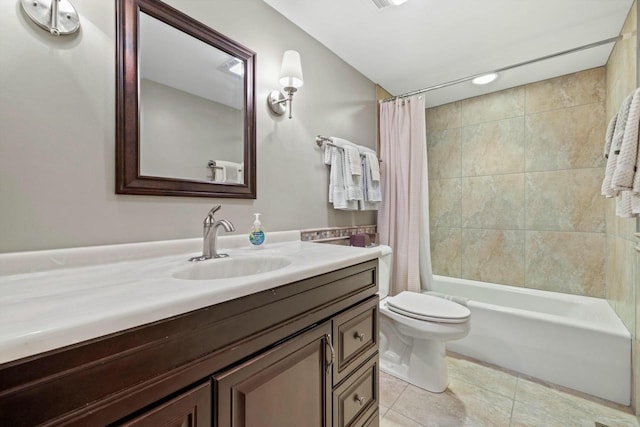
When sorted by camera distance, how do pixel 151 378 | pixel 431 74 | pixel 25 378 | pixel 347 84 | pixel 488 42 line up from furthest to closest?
1. pixel 431 74
2. pixel 347 84
3. pixel 488 42
4. pixel 151 378
5. pixel 25 378

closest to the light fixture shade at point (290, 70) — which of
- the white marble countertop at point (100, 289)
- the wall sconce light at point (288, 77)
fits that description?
the wall sconce light at point (288, 77)

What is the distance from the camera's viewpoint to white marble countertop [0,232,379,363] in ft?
1.32

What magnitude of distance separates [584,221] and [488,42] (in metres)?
1.57

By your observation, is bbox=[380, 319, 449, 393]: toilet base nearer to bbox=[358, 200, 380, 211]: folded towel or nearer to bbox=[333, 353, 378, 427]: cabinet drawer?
bbox=[333, 353, 378, 427]: cabinet drawer

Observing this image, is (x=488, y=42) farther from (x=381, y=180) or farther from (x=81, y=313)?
(x=81, y=313)

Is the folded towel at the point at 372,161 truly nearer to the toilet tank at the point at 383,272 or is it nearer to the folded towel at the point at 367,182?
the folded towel at the point at 367,182

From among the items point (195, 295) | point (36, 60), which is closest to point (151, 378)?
point (195, 295)

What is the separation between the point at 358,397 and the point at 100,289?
0.96 meters

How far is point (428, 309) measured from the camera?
1565mm

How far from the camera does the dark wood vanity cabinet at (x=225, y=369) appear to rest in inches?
15.9

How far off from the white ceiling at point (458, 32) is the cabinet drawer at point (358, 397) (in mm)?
1767

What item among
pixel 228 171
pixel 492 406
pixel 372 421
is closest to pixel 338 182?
pixel 228 171

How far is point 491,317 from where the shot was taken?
1.82 m

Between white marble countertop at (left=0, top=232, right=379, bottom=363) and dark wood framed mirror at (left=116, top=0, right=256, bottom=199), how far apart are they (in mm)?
251
